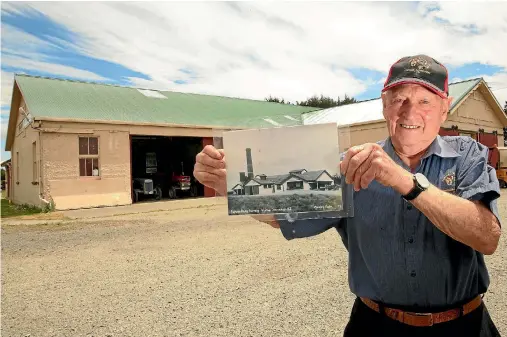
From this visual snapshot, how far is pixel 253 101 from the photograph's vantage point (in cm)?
2792

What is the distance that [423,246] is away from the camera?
66.0 inches

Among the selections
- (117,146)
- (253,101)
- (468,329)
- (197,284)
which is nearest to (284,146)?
(468,329)

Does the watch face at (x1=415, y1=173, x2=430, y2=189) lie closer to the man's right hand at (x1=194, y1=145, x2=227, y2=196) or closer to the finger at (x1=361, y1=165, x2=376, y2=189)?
the finger at (x1=361, y1=165, x2=376, y2=189)

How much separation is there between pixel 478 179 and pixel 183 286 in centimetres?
445

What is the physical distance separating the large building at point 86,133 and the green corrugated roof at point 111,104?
36 mm

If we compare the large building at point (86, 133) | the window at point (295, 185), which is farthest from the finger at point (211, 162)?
the large building at point (86, 133)

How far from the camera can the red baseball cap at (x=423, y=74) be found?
5.32 feet

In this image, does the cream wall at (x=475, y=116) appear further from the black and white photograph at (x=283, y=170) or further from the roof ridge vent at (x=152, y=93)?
the black and white photograph at (x=283, y=170)

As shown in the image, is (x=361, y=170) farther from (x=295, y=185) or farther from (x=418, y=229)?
(x=418, y=229)

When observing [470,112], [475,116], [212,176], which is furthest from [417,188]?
[475,116]

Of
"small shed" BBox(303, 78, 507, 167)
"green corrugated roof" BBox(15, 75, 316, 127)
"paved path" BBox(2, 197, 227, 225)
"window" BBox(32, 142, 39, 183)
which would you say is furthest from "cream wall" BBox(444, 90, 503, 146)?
"window" BBox(32, 142, 39, 183)

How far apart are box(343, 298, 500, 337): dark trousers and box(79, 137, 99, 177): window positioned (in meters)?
16.6

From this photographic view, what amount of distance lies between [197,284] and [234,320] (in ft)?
4.30

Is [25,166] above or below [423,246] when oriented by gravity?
above
